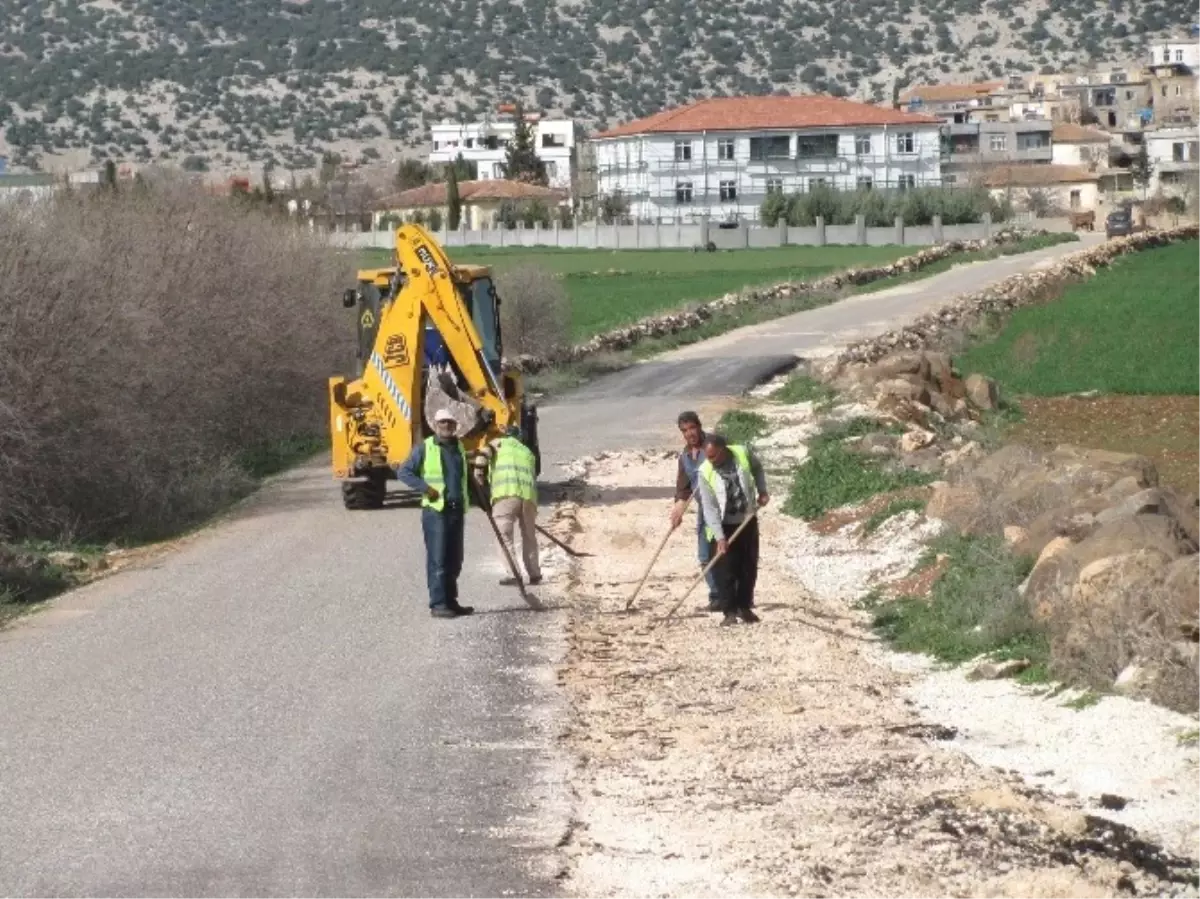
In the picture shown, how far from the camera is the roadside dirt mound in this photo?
401 inches

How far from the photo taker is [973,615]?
16656 millimetres

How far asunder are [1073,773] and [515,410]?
12529 mm

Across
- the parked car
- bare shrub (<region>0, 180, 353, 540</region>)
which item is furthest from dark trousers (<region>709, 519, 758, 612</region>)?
the parked car

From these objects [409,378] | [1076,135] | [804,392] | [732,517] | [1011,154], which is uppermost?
[1076,135]

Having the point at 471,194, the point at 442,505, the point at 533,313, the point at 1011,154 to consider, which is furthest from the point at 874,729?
the point at 1011,154

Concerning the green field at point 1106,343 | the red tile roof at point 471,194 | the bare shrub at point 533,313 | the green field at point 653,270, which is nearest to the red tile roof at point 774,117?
the red tile roof at point 471,194

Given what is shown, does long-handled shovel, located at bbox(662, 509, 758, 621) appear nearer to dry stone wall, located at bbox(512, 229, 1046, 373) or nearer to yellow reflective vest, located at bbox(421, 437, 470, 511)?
yellow reflective vest, located at bbox(421, 437, 470, 511)

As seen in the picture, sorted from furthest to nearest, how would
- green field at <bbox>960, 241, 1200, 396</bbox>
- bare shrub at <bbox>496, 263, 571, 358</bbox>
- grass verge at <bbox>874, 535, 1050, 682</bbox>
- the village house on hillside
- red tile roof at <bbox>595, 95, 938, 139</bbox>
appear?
1. red tile roof at <bbox>595, 95, 938, 139</bbox>
2. the village house on hillside
3. bare shrub at <bbox>496, 263, 571, 358</bbox>
4. green field at <bbox>960, 241, 1200, 396</bbox>
5. grass verge at <bbox>874, 535, 1050, 682</bbox>

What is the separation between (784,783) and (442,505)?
6.38m

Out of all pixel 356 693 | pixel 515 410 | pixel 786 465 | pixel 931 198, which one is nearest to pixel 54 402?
pixel 515 410

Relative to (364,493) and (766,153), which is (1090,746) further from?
(766,153)

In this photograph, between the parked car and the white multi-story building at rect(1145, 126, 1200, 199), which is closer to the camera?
the parked car

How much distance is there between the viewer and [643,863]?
417 inches

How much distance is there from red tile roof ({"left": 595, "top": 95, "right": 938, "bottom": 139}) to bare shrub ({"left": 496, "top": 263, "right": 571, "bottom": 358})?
76.6m
